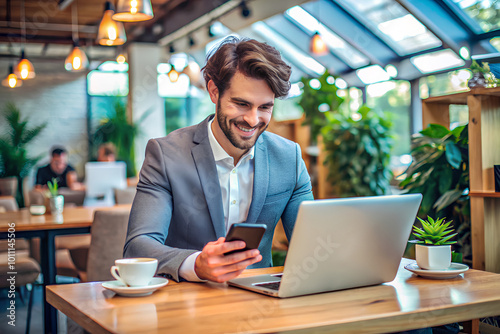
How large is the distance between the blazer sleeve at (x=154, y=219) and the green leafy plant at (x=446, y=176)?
5.22 feet

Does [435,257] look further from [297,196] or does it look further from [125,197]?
[125,197]

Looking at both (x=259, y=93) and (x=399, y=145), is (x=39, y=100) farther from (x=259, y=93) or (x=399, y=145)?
(x=259, y=93)

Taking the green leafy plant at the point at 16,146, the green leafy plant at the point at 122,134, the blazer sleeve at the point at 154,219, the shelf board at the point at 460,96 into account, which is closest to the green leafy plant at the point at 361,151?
the shelf board at the point at 460,96

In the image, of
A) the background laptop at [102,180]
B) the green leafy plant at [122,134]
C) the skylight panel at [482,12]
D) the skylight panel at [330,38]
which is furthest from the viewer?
the green leafy plant at [122,134]

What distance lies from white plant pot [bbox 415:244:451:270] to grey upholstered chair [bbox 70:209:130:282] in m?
2.03

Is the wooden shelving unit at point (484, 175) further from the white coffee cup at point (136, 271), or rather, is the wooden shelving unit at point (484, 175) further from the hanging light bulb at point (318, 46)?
the hanging light bulb at point (318, 46)

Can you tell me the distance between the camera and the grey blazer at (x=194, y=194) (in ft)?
5.54

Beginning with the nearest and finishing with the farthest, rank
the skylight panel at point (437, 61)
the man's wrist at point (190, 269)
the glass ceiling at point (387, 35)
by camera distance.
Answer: the man's wrist at point (190, 269), the glass ceiling at point (387, 35), the skylight panel at point (437, 61)

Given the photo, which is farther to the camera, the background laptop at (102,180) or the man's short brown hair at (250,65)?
the background laptop at (102,180)

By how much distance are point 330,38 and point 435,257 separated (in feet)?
26.2

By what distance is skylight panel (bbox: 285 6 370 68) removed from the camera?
893 cm

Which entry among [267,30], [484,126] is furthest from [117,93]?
[484,126]

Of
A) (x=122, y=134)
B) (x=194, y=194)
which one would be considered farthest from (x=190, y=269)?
(x=122, y=134)

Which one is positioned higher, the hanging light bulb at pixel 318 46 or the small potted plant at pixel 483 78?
the hanging light bulb at pixel 318 46
